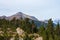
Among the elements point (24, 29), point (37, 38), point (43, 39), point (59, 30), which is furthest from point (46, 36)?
point (24, 29)

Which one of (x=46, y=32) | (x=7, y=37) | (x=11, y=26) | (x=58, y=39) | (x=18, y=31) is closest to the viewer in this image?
(x=58, y=39)

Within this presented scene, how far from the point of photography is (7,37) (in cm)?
12756

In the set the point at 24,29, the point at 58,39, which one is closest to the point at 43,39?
the point at 58,39

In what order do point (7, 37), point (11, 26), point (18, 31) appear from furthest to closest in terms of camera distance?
point (11, 26)
point (18, 31)
point (7, 37)

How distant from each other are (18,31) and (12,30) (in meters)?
9.58

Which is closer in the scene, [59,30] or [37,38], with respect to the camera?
[37,38]

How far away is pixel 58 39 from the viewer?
353 feet

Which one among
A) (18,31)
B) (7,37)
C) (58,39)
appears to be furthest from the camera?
(18,31)

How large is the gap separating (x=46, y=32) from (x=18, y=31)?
33108 millimetres

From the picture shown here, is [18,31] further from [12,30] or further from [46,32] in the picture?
[46,32]

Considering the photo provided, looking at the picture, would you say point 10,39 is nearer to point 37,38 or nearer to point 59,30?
point 37,38

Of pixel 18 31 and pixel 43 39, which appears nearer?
pixel 43 39

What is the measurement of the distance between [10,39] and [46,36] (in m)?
26.8

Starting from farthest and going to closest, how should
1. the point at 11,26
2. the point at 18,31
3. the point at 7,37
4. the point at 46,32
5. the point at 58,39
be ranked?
the point at 11,26, the point at 18,31, the point at 7,37, the point at 46,32, the point at 58,39
